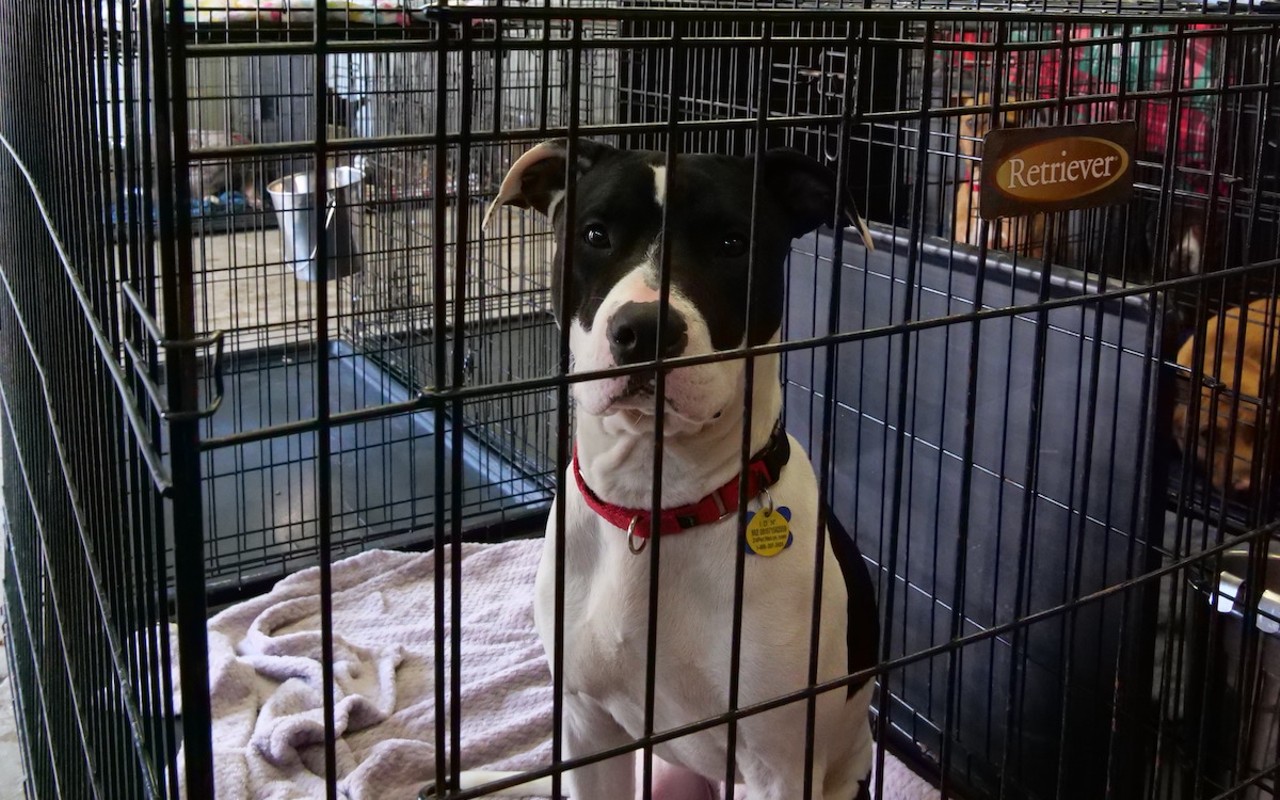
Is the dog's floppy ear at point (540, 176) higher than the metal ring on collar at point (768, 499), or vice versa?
the dog's floppy ear at point (540, 176)

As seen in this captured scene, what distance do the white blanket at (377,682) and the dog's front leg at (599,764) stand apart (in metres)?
0.48

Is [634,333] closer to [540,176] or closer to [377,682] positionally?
[540,176]

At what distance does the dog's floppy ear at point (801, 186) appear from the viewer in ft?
4.77

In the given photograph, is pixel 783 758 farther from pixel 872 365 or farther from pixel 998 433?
pixel 872 365

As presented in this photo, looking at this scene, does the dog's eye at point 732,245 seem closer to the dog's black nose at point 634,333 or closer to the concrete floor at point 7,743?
the dog's black nose at point 634,333

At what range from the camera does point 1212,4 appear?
242 centimetres

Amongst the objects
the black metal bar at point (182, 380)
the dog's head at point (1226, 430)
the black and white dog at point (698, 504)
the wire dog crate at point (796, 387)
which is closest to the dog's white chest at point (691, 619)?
the black and white dog at point (698, 504)

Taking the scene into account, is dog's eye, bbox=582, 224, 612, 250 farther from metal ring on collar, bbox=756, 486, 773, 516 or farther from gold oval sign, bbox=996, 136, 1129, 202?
gold oval sign, bbox=996, 136, 1129, 202

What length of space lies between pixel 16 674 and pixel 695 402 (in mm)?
1603

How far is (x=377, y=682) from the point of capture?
2.51 metres

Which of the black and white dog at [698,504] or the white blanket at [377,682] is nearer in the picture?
the black and white dog at [698,504]

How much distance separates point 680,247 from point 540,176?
0.62ft

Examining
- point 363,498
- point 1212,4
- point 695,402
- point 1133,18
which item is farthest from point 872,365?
point 363,498

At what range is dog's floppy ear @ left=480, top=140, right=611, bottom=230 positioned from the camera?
133 centimetres
